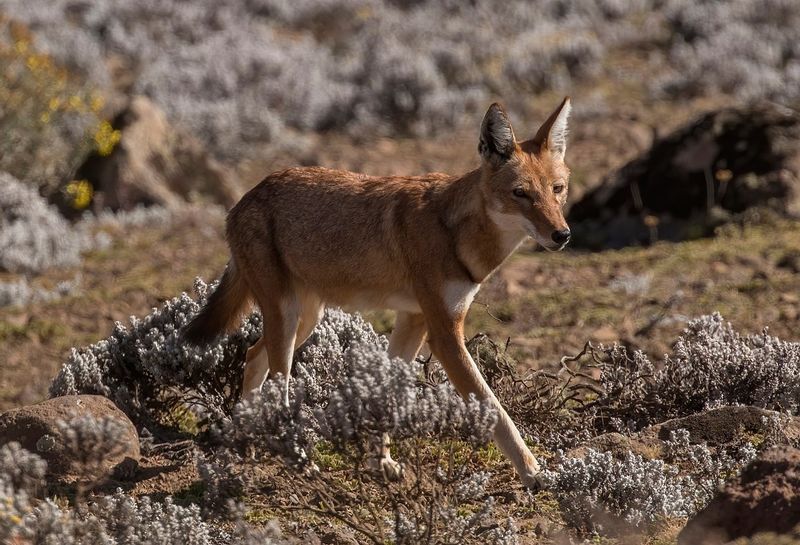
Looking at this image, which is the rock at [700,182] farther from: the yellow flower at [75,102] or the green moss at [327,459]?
the green moss at [327,459]

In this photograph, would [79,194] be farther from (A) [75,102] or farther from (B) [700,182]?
(B) [700,182]

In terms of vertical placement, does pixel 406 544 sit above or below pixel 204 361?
below

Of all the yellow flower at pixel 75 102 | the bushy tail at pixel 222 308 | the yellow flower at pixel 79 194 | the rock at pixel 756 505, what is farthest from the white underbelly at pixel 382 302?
the yellow flower at pixel 75 102

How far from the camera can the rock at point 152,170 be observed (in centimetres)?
1268

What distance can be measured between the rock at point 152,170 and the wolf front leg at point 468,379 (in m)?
7.50

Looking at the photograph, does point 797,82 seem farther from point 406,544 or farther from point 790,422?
point 406,544

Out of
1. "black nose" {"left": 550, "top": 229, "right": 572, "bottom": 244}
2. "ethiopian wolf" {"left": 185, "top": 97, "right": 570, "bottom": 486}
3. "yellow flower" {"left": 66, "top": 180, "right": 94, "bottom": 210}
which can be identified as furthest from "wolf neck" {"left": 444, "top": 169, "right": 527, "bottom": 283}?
"yellow flower" {"left": 66, "top": 180, "right": 94, "bottom": 210}

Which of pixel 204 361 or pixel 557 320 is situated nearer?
pixel 204 361

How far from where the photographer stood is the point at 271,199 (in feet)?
20.8

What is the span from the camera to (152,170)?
13.0 meters

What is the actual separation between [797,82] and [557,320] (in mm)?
8648

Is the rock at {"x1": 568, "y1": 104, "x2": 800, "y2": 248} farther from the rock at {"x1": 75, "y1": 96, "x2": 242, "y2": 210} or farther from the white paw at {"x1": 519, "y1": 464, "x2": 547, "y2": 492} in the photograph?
Answer: the white paw at {"x1": 519, "y1": 464, "x2": 547, "y2": 492}

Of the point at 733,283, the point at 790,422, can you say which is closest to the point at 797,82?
the point at 733,283

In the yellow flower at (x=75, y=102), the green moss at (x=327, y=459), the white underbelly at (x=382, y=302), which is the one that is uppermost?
the yellow flower at (x=75, y=102)
